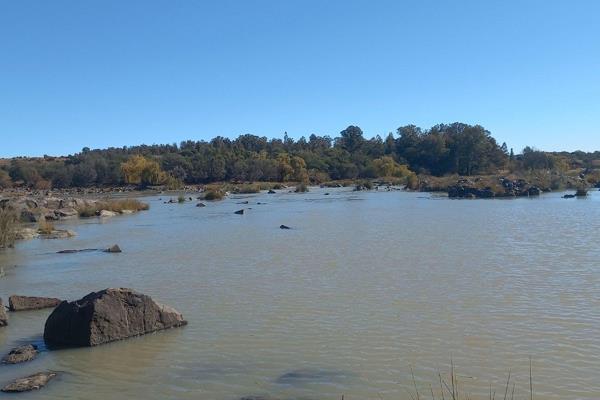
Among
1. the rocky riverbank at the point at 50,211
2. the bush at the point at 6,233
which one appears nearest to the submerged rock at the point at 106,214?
the rocky riverbank at the point at 50,211

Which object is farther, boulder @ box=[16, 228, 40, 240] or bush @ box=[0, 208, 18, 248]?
boulder @ box=[16, 228, 40, 240]

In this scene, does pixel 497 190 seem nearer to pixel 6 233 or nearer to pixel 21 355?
pixel 6 233

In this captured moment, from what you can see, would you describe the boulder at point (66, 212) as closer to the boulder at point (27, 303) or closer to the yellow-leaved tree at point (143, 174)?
the boulder at point (27, 303)

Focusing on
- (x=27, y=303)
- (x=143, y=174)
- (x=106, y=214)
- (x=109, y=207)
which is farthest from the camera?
(x=143, y=174)

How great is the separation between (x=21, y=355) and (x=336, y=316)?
191 inches

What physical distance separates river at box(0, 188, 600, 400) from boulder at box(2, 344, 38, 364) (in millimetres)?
157

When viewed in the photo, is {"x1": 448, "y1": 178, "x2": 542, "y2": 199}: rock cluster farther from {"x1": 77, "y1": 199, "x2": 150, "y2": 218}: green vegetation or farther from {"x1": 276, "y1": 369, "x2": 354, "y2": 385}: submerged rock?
{"x1": 276, "y1": 369, "x2": 354, "y2": 385}: submerged rock

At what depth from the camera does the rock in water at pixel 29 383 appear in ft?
23.3

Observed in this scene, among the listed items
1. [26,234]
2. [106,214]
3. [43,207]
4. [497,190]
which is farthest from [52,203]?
[497,190]

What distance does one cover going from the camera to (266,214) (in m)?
36.2

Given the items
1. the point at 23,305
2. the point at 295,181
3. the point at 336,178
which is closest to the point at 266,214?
the point at 23,305

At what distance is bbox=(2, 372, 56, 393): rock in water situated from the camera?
7.11m

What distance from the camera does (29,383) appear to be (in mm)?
7258

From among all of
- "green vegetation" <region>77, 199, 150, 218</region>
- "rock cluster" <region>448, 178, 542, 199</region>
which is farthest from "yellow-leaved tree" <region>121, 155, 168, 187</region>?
"rock cluster" <region>448, 178, 542, 199</region>
